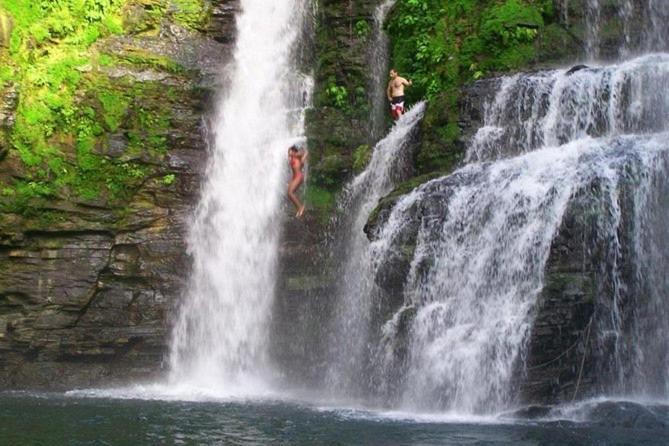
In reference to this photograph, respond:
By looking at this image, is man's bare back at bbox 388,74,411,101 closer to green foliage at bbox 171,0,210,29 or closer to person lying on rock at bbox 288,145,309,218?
person lying on rock at bbox 288,145,309,218

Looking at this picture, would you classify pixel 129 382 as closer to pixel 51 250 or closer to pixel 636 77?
pixel 51 250

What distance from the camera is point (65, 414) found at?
13.1 m

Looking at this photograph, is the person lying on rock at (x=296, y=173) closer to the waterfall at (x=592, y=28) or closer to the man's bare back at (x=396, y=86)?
the man's bare back at (x=396, y=86)

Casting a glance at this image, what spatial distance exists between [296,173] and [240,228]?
1.89m

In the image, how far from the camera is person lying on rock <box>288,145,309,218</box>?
19.1 meters

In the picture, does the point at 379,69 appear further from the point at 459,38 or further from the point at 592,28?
the point at 592,28

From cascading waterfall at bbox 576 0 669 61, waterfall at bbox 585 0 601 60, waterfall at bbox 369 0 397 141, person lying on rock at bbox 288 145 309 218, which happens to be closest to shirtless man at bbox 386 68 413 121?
waterfall at bbox 369 0 397 141

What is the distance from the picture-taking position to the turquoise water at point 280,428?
423 inches

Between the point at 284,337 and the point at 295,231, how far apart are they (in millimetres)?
2448

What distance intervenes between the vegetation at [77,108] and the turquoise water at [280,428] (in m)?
5.96

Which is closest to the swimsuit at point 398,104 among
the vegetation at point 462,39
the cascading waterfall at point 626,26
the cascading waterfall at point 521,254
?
the vegetation at point 462,39

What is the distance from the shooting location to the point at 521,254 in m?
13.8

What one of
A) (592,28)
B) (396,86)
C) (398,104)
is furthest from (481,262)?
(592,28)

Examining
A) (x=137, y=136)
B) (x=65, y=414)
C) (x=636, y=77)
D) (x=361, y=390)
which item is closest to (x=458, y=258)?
(x=361, y=390)
